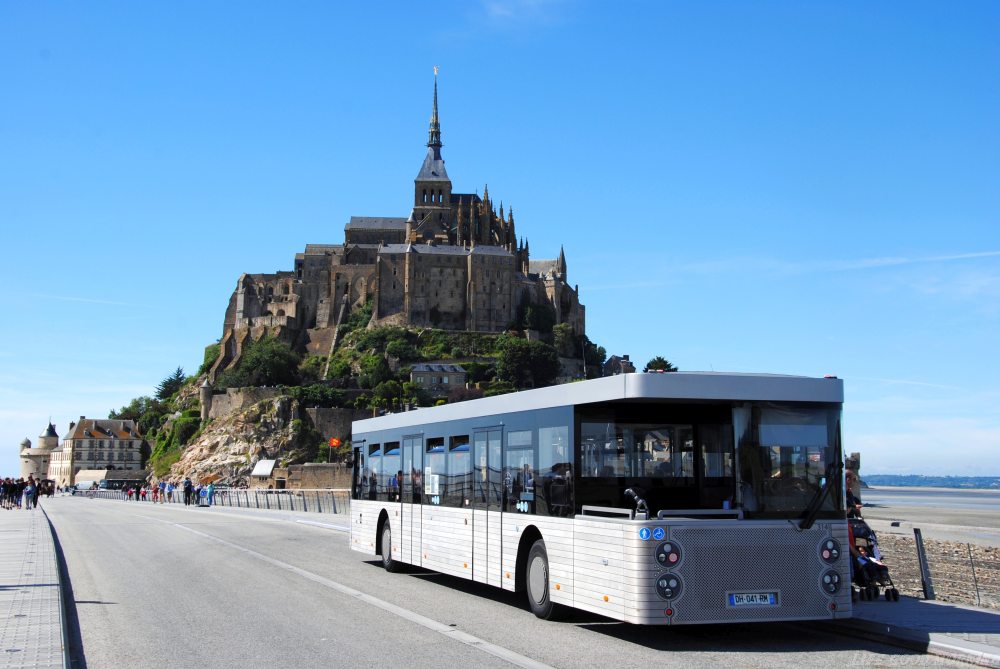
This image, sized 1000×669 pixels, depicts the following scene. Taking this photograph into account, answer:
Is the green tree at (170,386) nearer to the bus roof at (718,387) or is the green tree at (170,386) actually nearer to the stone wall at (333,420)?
the stone wall at (333,420)

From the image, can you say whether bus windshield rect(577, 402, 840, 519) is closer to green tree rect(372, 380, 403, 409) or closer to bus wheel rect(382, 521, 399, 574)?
bus wheel rect(382, 521, 399, 574)

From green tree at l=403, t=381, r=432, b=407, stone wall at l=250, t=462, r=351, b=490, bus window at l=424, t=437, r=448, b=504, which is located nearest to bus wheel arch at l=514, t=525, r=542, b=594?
bus window at l=424, t=437, r=448, b=504

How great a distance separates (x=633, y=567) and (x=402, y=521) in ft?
24.5

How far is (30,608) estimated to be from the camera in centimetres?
1138

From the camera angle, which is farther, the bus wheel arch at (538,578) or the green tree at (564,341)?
the green tree at (564,341)

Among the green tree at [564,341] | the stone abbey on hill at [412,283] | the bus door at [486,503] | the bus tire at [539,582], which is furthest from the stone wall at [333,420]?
the bus tire at [539,582]

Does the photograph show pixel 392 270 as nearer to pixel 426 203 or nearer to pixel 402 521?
pixel 426 203

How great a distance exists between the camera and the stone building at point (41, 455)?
496ft

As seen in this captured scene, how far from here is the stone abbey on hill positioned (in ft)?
403

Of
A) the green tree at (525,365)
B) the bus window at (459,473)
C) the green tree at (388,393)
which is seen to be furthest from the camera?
the green tree at (525,365)

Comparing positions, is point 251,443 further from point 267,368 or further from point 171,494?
point 171,494

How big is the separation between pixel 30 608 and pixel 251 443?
8945cm

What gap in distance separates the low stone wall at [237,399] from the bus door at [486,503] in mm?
93909

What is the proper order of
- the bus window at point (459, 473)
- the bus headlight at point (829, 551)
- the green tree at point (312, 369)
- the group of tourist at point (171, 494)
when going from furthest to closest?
the green tree at point (312, 369), the group of tourist at point (171, 494), the bus window at point (459, 473), the bus headlight at point (829, 551)
